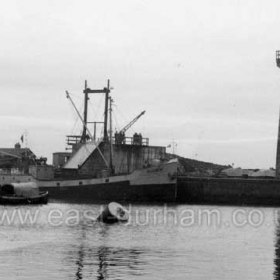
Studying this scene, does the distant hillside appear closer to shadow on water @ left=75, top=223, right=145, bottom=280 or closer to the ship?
the ship

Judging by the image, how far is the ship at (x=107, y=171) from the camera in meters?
100

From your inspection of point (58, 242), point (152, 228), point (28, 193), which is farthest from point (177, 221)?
point (28, 193)

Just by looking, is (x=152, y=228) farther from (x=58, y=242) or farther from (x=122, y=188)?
(x=122, y=188)

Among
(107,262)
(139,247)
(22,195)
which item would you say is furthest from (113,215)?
(22,195)

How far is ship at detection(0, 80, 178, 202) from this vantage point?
100 meters

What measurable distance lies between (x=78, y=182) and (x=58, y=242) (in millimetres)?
57224

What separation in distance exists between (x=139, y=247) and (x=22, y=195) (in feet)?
159

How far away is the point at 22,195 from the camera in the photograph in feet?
299

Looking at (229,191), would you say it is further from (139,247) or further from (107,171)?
(139,247)

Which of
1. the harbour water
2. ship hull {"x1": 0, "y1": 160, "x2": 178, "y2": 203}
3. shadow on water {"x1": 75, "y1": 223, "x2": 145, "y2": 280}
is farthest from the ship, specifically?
shadow on water {"x1": 75, "y1": 223, "x2": 145, "y2": 280}

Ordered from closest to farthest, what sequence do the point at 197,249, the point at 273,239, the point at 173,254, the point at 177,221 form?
1. the point at 173,254
2. the point at 197,249
3. the point at 273,239
4. the point at 177,221

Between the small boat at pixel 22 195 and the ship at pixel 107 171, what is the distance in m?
9.05

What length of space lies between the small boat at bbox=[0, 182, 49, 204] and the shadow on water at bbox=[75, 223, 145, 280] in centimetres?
4447

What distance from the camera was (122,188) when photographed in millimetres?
100125
